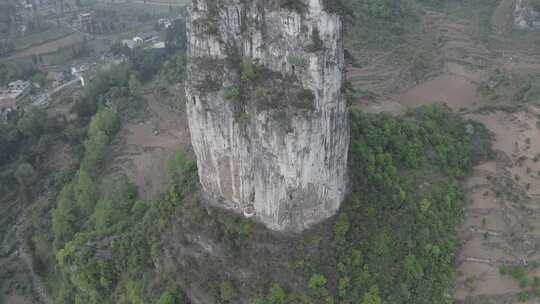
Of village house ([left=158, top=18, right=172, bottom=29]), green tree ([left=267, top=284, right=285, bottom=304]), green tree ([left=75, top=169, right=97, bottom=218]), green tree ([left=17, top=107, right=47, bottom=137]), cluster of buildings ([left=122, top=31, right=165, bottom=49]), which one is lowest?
green tree ([left=75, top=169, right=97, bottom=218])

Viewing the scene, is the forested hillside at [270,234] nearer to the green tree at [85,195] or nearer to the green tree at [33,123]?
the green tree at [85,195]

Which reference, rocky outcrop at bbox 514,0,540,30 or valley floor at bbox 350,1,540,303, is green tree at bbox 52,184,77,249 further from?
rocky outcrop at bbox 514,0,540,30

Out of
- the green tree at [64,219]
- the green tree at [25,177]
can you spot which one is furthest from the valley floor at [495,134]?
the green tree at [25,177]

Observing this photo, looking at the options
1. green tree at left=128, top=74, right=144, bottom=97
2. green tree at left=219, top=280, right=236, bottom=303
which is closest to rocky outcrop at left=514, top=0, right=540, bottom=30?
green tree at left=128, top=74, right=144, bottom=97

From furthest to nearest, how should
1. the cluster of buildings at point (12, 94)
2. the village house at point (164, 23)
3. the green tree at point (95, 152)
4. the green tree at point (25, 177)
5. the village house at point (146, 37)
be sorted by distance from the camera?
the village house at point (164, 23), the village house at point (146, 37), the cluster of buildings at point (12, 94), the green tree at point (25, 177), the green tree at point (95, 152)

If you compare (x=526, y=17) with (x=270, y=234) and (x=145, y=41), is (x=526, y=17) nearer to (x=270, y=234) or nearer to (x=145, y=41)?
(x=270, y=234)

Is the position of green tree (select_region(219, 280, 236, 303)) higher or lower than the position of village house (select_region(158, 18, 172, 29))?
lower

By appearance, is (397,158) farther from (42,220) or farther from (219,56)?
(42,220)

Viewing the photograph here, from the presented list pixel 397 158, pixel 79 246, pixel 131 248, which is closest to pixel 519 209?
pixel 397 158

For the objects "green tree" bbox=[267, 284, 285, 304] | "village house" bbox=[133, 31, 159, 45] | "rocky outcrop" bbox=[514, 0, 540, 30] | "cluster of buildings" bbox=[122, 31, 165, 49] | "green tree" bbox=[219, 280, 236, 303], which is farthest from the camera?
"village house" bbox=[133, 31, 159, 45]
